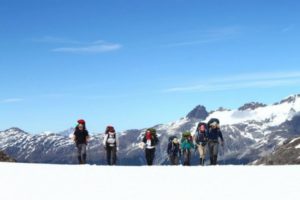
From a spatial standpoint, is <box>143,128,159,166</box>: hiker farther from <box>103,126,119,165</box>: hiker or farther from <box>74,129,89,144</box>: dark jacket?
<box>74,129,89,144</box>: dark jacket

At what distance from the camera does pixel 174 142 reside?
3434 cm

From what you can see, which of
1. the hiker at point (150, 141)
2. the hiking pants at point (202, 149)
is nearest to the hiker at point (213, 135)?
the hiking pants at point (202, 149)
